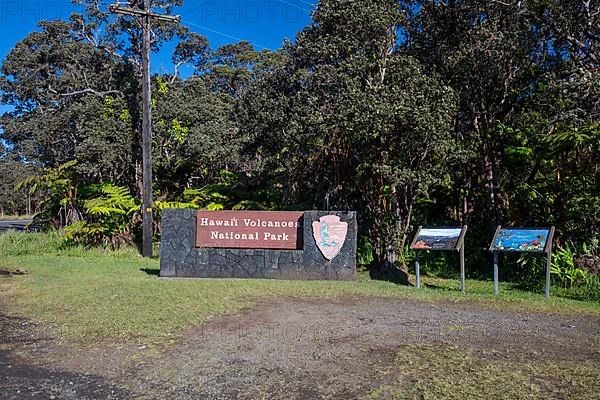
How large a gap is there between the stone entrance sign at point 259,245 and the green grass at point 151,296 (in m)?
A: 0.52

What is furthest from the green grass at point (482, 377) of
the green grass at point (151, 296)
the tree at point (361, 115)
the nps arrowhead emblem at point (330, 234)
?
the tree at point (361, 115)

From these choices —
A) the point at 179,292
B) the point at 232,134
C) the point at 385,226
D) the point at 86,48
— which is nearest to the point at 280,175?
the point at 232,134

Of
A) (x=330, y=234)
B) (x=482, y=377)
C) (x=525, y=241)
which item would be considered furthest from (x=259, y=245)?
(x=482, y=377)

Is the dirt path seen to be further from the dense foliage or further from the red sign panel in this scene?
the dense foliage

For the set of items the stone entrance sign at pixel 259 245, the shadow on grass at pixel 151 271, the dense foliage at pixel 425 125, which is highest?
the dense foliage at pixel 425 125

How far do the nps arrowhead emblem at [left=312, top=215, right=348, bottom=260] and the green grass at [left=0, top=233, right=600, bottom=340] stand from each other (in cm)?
71

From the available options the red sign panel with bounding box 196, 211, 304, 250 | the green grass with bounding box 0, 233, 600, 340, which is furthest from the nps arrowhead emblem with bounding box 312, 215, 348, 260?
the green grass with bounding box 0, 233, 600, 340

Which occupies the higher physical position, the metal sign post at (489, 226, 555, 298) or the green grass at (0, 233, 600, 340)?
the metal sign post at (489, 226, 555, 298)

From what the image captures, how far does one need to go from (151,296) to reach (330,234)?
3991 mm

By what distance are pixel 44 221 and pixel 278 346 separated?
17908 millimetres

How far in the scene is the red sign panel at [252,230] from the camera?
12.1 metres

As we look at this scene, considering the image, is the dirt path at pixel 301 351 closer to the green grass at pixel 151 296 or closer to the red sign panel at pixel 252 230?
the green grass at pixel 151 296

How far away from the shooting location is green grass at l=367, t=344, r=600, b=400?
15.8 ft

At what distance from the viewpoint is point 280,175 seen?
1688cm
